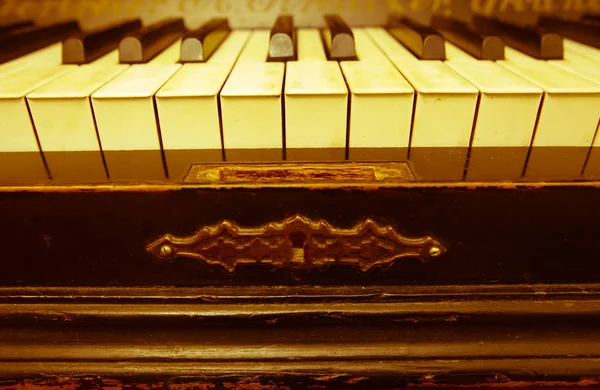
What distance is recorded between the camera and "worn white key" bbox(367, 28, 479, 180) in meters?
0.63

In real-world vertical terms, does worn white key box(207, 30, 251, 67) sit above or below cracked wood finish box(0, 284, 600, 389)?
above

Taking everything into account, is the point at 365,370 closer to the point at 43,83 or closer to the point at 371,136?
the point at 371,136

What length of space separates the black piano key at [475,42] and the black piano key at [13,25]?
0.93 metres

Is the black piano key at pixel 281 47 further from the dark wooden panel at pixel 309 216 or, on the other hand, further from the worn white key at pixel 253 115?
the dark wooden panel at pixel 309 216

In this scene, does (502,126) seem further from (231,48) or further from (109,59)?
(109,59)

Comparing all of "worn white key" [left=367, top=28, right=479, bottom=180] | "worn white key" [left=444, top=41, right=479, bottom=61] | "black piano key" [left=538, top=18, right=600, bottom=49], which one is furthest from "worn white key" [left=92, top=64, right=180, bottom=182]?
"black piano key" [left=538, top=18, right=600, bottom=49]

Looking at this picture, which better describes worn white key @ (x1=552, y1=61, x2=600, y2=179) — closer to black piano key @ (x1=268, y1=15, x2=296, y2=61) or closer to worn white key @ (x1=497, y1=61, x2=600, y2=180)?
worn white key @ (x1=497, y1=61, x2=600, y2=180)

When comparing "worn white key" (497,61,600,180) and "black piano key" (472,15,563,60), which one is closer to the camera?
"worn white key" (497,61,600,180)

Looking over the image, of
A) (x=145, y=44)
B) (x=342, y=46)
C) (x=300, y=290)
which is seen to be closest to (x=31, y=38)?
(x=145, y=44)

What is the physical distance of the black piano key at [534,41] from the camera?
82 centimetres

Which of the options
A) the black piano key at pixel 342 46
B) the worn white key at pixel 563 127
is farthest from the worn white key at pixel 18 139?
the worn white key at pixel 563 127

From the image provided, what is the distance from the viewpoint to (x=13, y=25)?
1057 millimetres

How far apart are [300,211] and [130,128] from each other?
0.87 ft

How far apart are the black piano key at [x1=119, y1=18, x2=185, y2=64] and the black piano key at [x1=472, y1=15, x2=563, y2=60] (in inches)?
23.3
